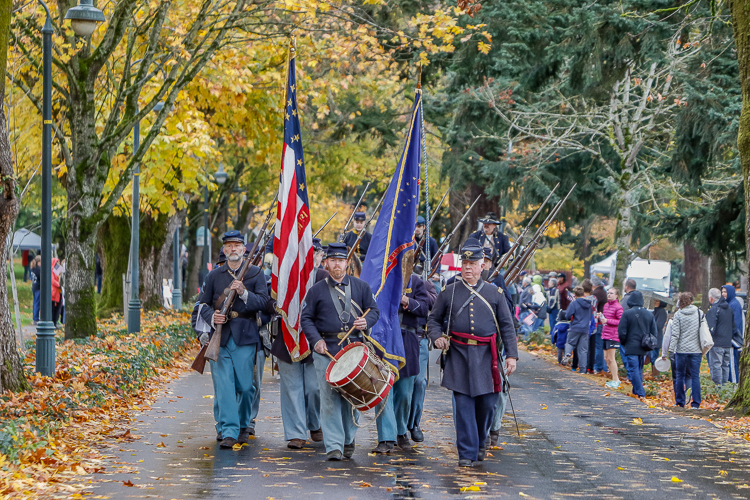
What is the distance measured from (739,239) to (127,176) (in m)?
12.4

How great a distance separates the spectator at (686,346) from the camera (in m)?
15.4

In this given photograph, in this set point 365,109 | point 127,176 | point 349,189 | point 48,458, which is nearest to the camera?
point 48,458

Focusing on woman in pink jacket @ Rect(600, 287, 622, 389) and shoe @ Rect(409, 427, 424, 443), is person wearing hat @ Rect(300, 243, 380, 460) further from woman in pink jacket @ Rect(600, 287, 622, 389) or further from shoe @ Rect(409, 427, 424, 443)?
woman in pink jacket @ Rect(600, 287, 622, 389)

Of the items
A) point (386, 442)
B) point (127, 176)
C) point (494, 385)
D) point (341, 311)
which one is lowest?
point (386, 442)

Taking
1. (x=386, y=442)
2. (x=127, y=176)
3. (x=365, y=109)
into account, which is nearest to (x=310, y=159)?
(x=365, y=109)

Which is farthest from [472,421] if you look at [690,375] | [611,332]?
[611,332]

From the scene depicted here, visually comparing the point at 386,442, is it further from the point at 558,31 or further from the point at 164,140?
the point at 558,31

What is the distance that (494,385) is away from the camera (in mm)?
9312

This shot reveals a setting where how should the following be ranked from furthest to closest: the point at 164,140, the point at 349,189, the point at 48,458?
1. the point at 349,189
2. the point at 164,140
3. the point at 48,458

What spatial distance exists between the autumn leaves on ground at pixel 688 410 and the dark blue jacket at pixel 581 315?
39.2 inches

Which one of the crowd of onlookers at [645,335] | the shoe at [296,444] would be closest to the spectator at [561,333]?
the crowd of onlookers at [645,335]

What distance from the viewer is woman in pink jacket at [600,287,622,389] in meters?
17.4

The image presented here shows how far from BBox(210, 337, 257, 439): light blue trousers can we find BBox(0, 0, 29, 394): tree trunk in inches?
91.5

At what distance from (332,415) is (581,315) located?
37.6 feet
